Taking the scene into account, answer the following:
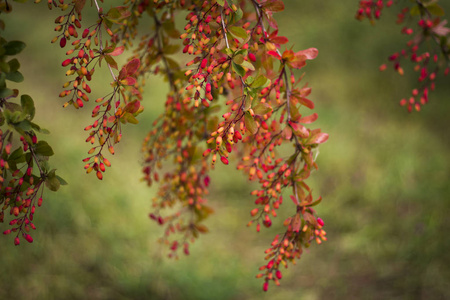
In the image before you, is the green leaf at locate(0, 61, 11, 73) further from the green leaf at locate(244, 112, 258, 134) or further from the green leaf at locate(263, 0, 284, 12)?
the green leaf at locate(263, 0, 284, 12)

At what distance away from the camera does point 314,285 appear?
8.52 feet

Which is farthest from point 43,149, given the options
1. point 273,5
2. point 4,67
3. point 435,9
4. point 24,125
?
point 435,9

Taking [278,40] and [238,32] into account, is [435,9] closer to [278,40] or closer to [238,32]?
[278,40]

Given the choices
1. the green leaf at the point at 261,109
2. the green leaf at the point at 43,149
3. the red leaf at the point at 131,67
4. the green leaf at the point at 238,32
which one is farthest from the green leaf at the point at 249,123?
the green leaf at the point at 43,149

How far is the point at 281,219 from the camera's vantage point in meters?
3.24

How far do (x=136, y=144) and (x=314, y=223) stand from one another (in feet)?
10.2

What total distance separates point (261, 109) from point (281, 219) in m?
2.32

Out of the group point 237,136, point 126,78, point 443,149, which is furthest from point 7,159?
point 443,149

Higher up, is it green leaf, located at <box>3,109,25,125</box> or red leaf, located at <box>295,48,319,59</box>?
red leaf, located at <box>295,48,319,59</box>

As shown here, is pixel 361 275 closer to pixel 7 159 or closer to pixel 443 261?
pixel 443 261

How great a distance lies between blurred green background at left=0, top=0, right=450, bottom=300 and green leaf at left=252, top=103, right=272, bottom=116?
160 cm

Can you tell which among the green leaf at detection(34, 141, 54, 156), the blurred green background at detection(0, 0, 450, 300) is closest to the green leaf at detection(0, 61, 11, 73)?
the green leaf at detection(34, 141, 54, 156)

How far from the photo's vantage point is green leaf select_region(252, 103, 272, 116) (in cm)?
104

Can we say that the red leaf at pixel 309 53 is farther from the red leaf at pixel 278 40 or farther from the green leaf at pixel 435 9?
the green leaf at pixel 435 9
